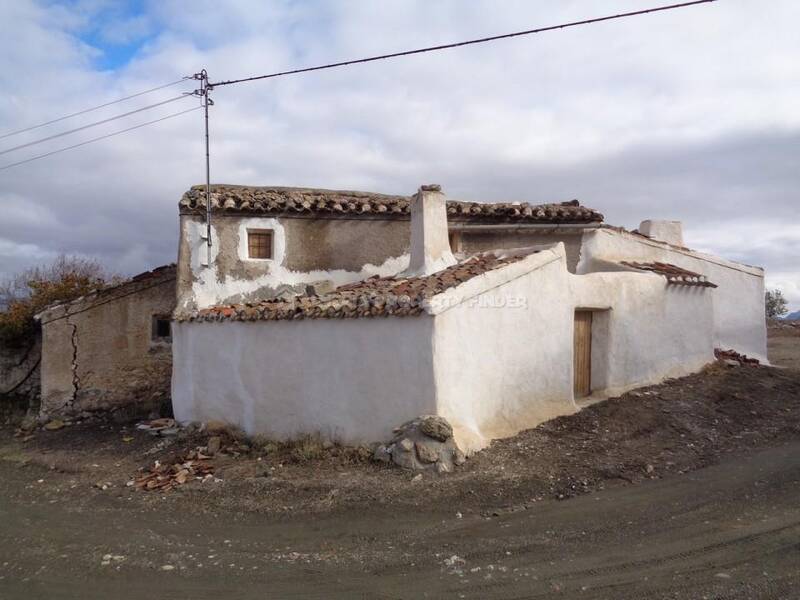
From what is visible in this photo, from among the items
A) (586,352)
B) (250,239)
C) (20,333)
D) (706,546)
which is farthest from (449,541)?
(20,333)

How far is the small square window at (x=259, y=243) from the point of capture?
11.9m

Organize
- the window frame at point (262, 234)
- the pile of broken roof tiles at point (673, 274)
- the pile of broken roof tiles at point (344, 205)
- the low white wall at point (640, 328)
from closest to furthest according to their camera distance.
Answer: the low white wall at point (640, 328) → the pile of broken roof tiles at point (673, 274) → the pile of broken roof tiles at point (344, 205) → the window frame at point (262, 234)

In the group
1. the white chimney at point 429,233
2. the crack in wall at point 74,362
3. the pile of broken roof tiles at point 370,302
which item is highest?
the white chimney at point 429,233

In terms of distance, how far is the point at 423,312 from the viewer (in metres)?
7.60

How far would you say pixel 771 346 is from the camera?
67.2ft

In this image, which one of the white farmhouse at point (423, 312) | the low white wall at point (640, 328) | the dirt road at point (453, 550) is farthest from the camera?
the low white wall at point (640, 328)

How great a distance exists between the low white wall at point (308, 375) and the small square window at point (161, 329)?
1757 mm

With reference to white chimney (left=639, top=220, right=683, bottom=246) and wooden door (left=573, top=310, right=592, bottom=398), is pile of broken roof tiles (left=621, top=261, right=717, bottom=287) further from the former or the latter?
white chimney (left=639, top=220, right=683, bottom=246)

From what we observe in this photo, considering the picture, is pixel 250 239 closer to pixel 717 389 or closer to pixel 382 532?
pixel 382 532

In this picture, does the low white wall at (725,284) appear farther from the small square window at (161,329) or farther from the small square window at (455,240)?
the small square window at (161,329)

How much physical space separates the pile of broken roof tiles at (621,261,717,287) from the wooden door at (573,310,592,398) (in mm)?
2034

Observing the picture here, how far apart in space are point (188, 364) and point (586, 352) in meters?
7.18

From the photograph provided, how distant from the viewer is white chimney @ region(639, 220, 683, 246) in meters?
15.6

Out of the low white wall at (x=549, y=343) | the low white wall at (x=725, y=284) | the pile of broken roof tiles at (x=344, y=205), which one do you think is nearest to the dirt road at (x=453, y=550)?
the low white wall at (x=549, y=343)
